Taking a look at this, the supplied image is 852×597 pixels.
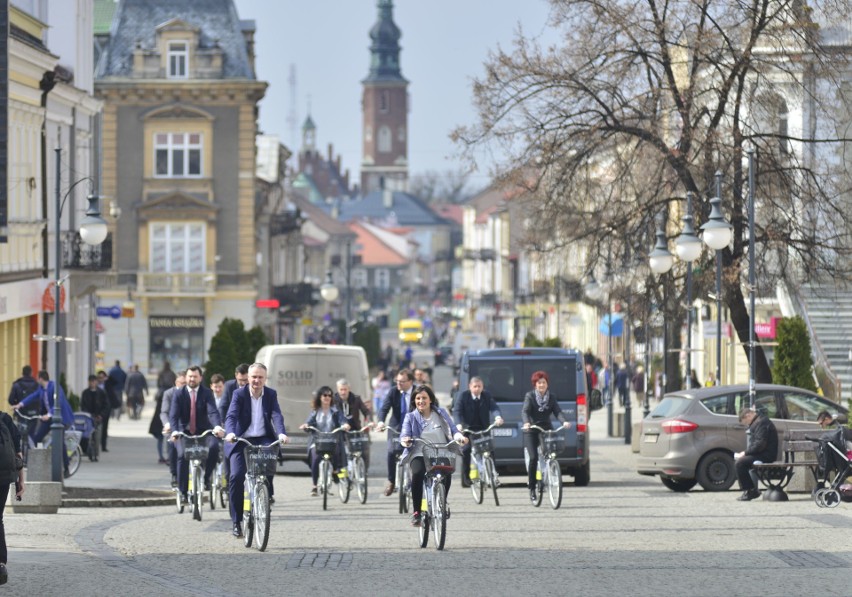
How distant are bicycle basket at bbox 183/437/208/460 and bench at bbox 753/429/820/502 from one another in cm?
702

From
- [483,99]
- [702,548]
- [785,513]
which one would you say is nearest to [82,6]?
[483,99]

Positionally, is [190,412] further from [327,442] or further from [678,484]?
[678,484]

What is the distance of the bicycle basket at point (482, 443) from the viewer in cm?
2430

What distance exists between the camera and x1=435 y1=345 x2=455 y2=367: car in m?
114

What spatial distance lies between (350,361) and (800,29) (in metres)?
9.60

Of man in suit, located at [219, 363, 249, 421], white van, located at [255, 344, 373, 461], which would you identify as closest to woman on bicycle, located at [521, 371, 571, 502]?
man in suit, located at [219, 363, 249, 421]

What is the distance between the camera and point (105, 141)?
72375 millimetres

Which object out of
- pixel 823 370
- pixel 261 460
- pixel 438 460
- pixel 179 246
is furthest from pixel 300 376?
pixel 179 246

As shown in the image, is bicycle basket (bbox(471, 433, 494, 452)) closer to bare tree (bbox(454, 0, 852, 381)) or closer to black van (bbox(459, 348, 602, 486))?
black van (bbox(459, 348, 602, 486))

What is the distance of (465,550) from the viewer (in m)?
17.7

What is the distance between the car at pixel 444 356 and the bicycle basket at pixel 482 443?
86.1 metres

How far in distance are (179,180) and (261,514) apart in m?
56.0

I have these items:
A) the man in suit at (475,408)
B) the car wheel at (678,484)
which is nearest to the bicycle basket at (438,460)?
the man in suit at (475,408)

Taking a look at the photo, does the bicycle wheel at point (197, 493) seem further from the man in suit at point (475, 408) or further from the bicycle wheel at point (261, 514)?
the man in suit at point (475, 408)
